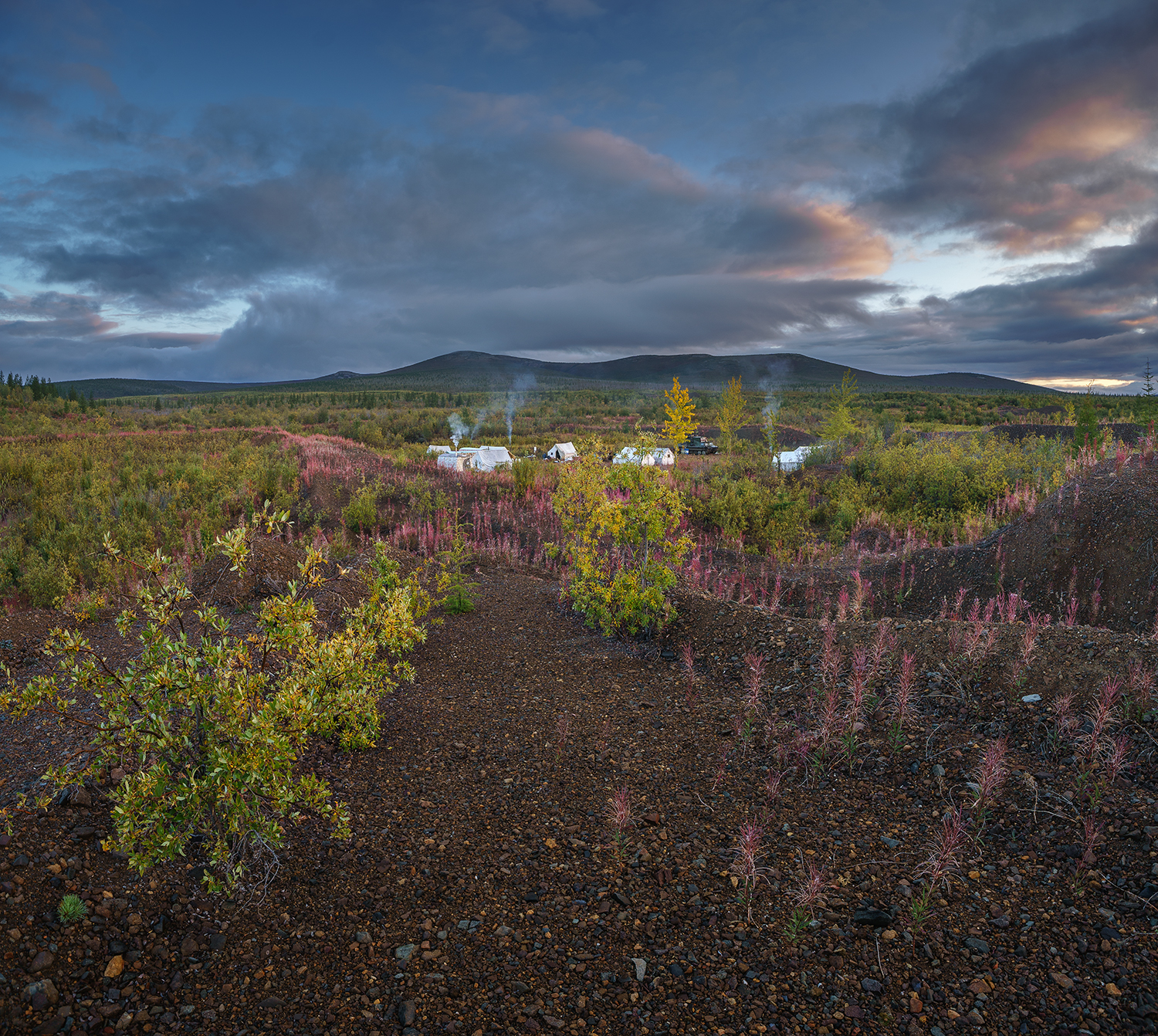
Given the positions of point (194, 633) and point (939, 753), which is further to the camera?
point (194, 633)

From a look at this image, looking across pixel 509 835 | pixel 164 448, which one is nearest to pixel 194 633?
pixel 509 835

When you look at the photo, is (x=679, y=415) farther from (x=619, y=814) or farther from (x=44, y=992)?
(x=44, y=992)

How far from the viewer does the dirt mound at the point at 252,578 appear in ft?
21.0

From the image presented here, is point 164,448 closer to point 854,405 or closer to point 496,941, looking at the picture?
point 496,941

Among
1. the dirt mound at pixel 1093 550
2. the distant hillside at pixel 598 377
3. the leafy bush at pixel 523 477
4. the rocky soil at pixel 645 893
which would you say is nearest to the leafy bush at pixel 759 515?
the dirt mound at pixel 1093 550

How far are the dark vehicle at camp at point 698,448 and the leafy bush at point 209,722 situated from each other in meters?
26.0

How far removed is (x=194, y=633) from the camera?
18.6ft

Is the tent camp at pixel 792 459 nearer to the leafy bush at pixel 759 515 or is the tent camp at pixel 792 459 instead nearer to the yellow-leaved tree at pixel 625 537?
the leafy bush at pixel 759 515

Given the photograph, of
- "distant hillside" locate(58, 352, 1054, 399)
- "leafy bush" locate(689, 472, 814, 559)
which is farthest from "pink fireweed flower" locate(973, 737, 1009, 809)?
"distant hillside" locate(58, 352, 1054, 399)

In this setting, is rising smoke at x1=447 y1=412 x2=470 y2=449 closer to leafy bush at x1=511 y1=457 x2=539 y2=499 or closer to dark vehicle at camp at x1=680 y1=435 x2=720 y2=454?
dark vehicle at camp at x1=680 y1=435 x2=720 y2=454

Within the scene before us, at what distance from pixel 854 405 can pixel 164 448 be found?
48432mm

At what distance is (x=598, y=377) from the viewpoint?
16862 centimetres

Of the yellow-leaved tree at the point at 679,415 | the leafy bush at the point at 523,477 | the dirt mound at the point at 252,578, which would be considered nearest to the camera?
the dirt mound at the point at 252,578

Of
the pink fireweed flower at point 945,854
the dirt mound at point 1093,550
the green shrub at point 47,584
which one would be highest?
the dirt mound at point 1093,550
